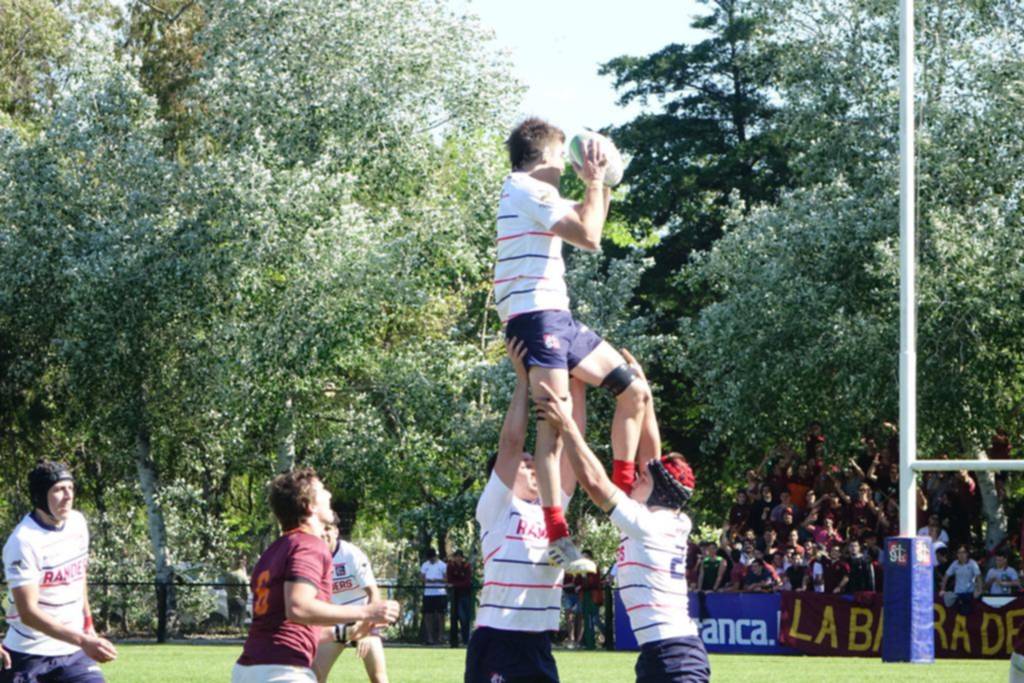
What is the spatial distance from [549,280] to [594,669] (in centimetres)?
1431

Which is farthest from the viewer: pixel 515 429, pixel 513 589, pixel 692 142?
pixel 692 142

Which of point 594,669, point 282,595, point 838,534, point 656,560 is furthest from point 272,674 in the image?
point 838,534

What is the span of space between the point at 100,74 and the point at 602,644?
1708cm

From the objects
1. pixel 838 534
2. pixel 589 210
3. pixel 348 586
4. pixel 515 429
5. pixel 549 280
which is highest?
pixel 589 210

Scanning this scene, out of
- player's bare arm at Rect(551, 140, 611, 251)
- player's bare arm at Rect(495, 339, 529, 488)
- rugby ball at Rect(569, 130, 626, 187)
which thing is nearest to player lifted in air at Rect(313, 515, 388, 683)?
player's bare arm at Rect(495, 339, 529, 488)

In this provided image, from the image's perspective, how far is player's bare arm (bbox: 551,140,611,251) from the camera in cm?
900

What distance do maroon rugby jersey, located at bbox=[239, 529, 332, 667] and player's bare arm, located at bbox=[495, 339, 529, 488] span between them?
45.7 inches

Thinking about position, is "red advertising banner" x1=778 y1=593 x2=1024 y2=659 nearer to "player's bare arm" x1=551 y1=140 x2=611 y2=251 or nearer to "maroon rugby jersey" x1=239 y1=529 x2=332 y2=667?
"player's bare arm" x1=551 y1=140 x2=611 y2=251

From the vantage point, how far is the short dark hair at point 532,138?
30.2ft

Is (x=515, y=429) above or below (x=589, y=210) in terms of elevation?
below

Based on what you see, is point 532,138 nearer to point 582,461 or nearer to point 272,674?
point 582,461

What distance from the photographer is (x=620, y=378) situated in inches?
366

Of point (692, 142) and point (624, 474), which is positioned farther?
point (692, 142)

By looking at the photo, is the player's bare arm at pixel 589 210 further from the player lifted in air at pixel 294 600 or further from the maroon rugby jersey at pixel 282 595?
the maroon rugby jersey at pixel 282 595
